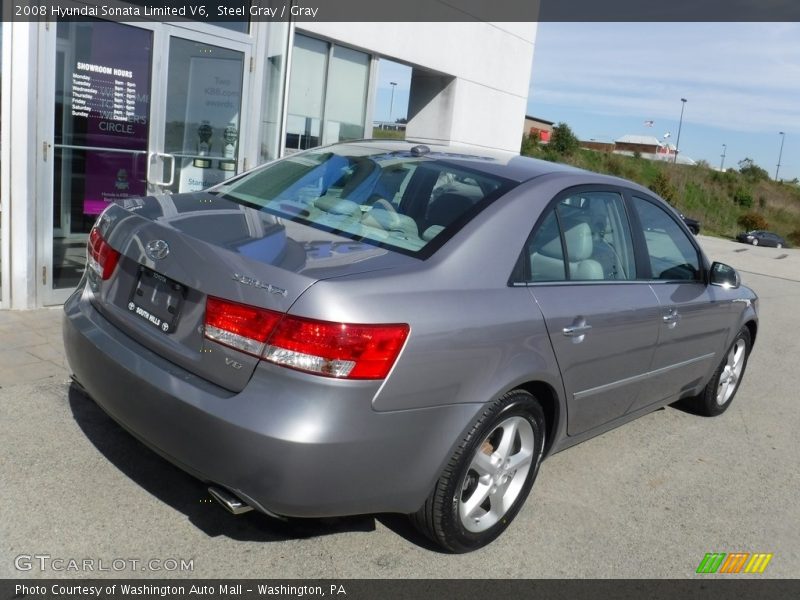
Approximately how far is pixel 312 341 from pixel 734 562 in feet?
7.34

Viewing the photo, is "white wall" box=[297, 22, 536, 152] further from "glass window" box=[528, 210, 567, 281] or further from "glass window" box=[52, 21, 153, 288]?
"glass window" box=[528, 210, 567, 281]

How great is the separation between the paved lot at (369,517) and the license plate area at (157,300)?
85 centimetres

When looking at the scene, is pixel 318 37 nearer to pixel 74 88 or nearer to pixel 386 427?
pixel 74 88

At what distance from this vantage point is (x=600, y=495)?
3.88m

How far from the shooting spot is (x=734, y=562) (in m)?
3.39

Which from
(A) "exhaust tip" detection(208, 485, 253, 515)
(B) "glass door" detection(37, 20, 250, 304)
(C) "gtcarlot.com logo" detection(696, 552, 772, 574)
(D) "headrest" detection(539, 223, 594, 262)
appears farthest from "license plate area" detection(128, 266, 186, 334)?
(B) "glass door" detection(37, 20, 250, 304)

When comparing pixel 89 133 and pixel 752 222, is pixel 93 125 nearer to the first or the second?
pixel 89 133

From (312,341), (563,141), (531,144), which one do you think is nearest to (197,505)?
(312,341)

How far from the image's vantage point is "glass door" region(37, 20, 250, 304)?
592 cm

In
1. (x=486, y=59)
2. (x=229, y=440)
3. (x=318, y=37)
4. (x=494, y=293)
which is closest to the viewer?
(x=229, y=440)

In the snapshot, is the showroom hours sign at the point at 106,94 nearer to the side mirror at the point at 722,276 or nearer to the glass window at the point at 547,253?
the glass window at the point at 547,253

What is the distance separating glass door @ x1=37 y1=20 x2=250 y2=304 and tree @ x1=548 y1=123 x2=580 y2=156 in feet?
181

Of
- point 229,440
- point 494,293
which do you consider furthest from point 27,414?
point 494,293
